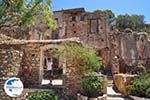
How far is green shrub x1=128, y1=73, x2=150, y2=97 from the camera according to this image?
51.4 ft

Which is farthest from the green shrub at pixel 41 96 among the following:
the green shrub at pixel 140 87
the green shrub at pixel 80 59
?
the green shrub at pixel 140 87

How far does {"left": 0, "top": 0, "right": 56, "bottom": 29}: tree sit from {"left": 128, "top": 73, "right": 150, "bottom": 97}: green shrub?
6.43 m

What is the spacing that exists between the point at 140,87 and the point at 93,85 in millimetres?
3237

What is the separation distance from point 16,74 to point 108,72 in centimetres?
1428

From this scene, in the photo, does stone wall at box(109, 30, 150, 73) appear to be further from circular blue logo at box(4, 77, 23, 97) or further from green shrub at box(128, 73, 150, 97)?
circular blue logo at box(4, 77, 23, 97)

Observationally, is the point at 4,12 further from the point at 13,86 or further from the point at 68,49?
the point at 13,86

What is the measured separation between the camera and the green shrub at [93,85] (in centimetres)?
1416

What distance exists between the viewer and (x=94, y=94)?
14242 mm

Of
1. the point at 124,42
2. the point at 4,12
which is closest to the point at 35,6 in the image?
the point at 4,12

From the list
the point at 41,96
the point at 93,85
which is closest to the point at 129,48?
the point at 93,85

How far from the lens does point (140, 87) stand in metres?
15.8

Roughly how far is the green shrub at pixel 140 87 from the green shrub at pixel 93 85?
8.48ft

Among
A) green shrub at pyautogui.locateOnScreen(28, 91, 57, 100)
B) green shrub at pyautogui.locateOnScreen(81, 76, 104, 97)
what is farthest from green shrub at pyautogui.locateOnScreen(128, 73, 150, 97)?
green shrub at pyautogui.locateOnScreen(28, 91, 57, 100)

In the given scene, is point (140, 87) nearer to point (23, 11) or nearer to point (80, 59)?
point (80, 59)
